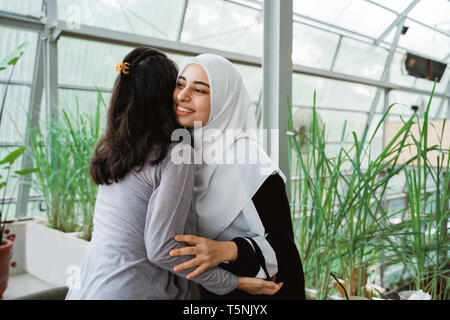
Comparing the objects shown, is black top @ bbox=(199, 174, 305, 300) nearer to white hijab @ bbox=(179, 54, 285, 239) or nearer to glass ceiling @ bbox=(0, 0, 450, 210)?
white hijab @ bbox=(179, 54, 285, 239)

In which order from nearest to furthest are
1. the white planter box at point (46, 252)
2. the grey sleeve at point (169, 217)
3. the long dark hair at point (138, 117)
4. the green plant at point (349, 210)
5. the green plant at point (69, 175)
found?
the grey sleeve at point (169, 217), the long dark hair at point (138, 117), the green plant at point (349, 210), the white planter box at point (46, 252), the green plant at point (69, 175)

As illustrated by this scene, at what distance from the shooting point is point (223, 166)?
1.12m

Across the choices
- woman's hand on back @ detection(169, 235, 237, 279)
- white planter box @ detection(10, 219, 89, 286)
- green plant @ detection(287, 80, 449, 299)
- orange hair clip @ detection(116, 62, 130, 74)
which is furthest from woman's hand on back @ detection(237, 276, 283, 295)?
white planter box @ detection(10, 219, 89, 286)

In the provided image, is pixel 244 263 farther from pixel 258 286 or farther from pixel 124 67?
pixel 124 67

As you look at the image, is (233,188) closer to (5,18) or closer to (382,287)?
(382,287)

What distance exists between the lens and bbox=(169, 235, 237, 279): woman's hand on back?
3.08 ft

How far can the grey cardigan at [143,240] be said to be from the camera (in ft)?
3.07

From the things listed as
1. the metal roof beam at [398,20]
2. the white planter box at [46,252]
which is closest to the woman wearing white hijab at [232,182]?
the metal roof beam at [398,20]

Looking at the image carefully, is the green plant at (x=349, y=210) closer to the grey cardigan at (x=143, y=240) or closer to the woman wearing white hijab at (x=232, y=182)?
the woman wearing white hijab at (x=232, y=182)

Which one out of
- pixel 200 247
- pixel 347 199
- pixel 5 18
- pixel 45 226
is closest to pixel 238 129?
pixel 200 247

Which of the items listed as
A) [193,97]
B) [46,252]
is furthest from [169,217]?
[46,252]

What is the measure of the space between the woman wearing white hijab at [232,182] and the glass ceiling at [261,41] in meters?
0.64

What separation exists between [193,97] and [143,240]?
0.46 meters

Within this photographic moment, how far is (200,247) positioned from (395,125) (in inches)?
36.4
